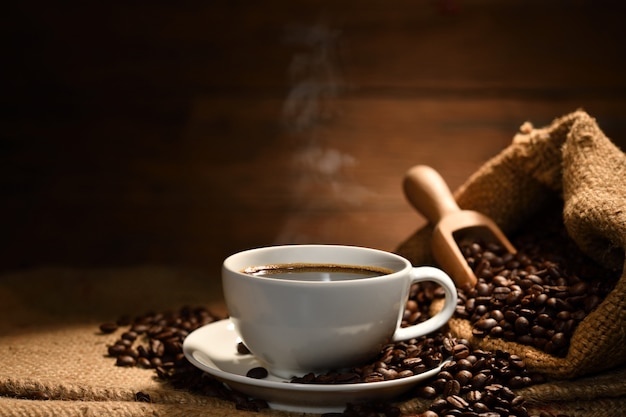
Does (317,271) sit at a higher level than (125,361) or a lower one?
higher

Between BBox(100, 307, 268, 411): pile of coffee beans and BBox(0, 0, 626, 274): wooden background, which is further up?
BBox(0, 0, 626, 274): wooden background

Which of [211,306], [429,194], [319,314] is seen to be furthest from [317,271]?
[211,306]

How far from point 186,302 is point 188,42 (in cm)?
76

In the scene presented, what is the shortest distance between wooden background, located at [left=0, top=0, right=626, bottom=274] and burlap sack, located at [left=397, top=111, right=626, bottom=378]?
1.95 ft

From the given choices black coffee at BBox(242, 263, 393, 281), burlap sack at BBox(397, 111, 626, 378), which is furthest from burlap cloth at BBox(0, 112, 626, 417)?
black coffee at BBox(242, 263, 393, 281)

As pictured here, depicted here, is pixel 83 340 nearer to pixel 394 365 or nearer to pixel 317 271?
pixel 317 271

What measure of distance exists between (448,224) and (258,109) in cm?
86

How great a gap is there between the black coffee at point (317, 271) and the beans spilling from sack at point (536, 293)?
0.20 m

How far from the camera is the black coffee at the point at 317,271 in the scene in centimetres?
121

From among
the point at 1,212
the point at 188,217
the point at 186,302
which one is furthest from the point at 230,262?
the point at 1,212

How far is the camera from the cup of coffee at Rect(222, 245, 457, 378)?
107 centimetres

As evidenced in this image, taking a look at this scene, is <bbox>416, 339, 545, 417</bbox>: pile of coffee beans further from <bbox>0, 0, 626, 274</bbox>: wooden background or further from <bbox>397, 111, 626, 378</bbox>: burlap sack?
<bbox>0, 0, 626, 274</bbox>: wooden background

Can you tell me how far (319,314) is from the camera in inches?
42.2

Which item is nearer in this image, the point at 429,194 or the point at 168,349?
the point at 168,349
